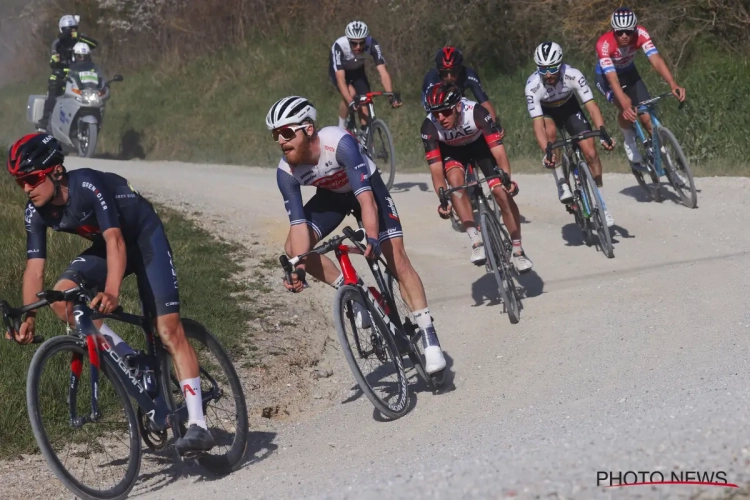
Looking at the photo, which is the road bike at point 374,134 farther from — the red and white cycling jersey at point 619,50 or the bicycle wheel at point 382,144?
the red and white cycling jersey at point 619,50

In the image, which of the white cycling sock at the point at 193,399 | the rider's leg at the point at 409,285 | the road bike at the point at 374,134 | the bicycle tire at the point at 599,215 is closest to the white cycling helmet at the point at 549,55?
the bicycle tire at the point at 599,215

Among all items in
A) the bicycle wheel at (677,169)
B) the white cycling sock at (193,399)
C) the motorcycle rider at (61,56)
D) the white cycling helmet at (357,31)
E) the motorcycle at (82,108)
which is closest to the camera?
the white cycling sock at (193,399)

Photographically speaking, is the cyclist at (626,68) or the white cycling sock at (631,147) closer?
the cyclist at (626,68)

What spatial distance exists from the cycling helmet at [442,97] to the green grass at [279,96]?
732 centimetres

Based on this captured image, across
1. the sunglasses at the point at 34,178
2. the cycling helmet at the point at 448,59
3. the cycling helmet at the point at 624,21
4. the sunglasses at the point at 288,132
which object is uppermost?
the cycling helmet at the point at 624,21

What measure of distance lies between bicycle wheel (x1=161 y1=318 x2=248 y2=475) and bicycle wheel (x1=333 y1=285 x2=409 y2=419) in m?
0.73

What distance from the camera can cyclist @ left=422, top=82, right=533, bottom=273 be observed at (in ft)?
28.5

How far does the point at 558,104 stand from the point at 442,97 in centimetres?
295

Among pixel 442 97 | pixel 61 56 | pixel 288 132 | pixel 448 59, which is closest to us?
pixel 288 132

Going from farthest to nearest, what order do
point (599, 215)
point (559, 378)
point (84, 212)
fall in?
point (599, 215), point (559, 378), point (84, 212)

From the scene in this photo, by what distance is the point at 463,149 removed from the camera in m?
9.38

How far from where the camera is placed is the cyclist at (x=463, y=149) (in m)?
8.67

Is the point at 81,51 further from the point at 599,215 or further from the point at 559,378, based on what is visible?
the point at 559,378

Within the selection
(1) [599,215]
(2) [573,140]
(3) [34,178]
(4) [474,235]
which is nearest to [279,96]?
(2) [573,140]
